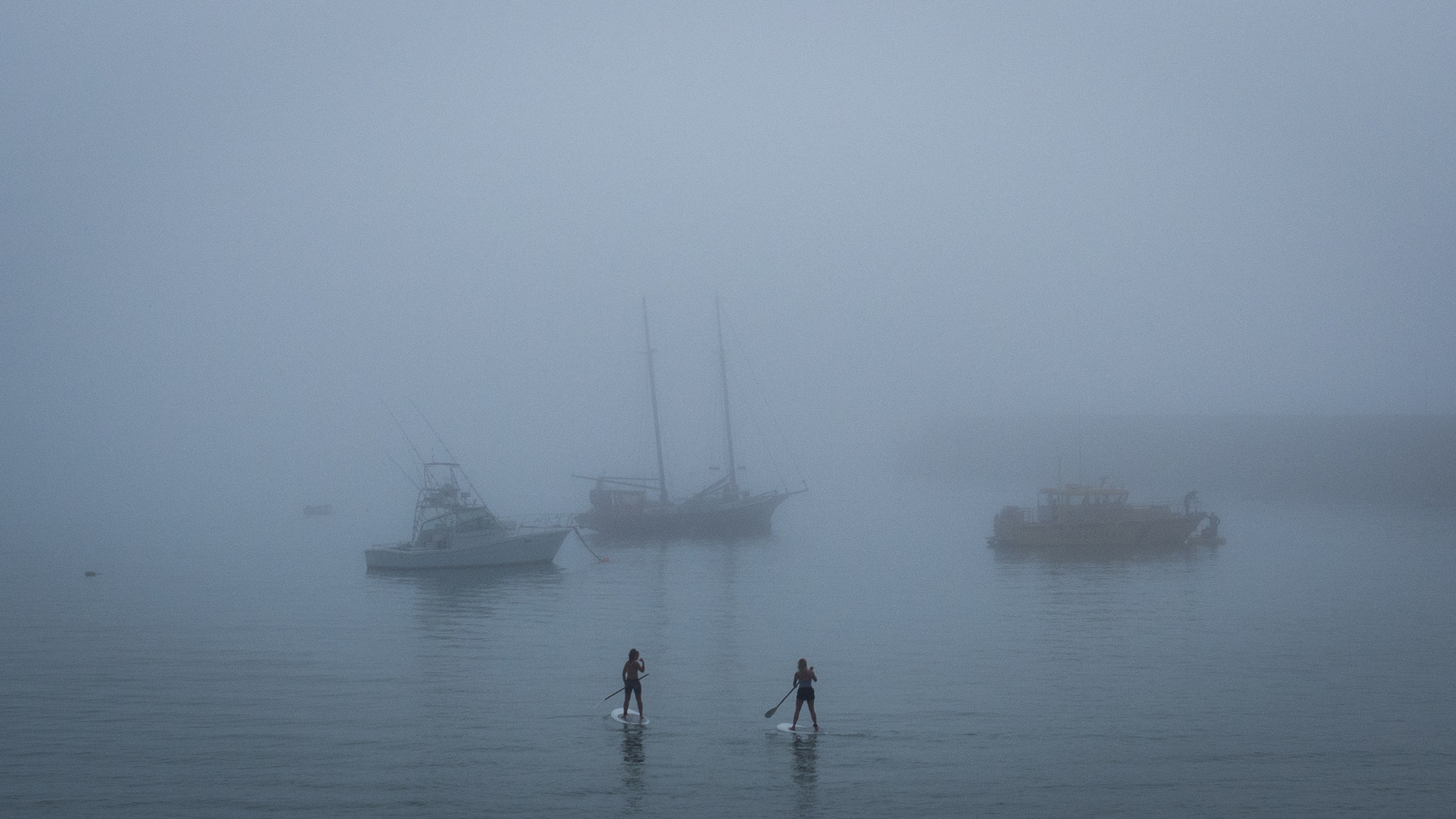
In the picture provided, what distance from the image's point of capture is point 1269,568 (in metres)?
69.7

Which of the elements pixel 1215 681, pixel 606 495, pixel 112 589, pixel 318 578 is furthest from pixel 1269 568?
pixel 112 589

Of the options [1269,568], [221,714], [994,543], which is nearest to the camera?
[221,714]

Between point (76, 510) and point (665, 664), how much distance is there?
160 m

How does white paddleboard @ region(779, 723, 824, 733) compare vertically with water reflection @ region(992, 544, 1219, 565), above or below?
above

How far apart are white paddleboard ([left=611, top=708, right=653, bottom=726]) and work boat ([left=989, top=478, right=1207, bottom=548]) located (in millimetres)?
57352

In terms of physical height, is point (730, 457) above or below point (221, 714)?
above

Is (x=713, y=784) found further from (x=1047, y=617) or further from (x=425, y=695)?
(x=1047, y=617)

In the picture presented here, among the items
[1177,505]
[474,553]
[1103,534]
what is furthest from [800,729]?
[1177,505]

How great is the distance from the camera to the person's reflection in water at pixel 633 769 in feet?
66.8

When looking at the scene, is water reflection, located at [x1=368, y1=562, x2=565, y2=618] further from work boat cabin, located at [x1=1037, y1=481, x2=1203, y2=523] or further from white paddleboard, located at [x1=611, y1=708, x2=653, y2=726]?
work boat cabin, located at [x1=1037, y1=481, x2=1203, y2=523]

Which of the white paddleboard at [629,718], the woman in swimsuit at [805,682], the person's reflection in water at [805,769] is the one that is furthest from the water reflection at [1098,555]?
the person's reflection in water at [805,769]

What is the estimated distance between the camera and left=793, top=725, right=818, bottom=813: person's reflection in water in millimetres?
20266

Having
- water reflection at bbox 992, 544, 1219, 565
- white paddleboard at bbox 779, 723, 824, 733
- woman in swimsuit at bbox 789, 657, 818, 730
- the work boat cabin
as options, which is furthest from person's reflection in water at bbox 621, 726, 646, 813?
the work boat cabin

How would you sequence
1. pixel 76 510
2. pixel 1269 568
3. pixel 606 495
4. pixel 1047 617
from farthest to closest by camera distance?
pixel 76 510, pixel 606 495, pixel 1269 568, pixel 1047 617
